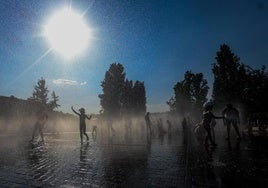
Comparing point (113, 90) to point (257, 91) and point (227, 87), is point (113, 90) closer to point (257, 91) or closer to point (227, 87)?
point (227, 87)

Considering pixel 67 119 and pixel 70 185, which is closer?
pixel 70 185

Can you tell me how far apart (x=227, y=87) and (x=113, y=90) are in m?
24.8

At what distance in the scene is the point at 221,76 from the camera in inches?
1663

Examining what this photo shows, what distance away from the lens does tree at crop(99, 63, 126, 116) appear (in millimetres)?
54844

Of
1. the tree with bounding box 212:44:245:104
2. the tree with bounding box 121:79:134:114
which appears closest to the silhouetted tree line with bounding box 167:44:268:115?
the tree with bounding box 212:44:245:104

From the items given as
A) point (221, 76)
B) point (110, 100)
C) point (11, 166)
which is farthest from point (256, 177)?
point (110, 100)

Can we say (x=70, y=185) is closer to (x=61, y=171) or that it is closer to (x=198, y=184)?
(x=61, y=171)

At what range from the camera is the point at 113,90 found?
185 ft

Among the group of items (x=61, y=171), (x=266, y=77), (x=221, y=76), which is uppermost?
(x=221, y=76)

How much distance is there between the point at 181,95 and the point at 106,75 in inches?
681

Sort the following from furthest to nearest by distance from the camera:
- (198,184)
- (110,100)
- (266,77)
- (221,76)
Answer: (110,100) < (221,76) < (266,77) < (198,184)

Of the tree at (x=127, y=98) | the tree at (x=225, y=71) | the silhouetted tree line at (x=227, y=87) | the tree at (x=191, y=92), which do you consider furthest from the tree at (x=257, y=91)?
the tree at (x=127, y=98)

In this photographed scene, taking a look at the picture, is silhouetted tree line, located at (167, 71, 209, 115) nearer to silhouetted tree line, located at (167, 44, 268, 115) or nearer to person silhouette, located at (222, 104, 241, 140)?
silhouetted tree line, located at (167, 44, 268, 115)

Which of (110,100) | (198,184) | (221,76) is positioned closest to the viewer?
(198,184)
